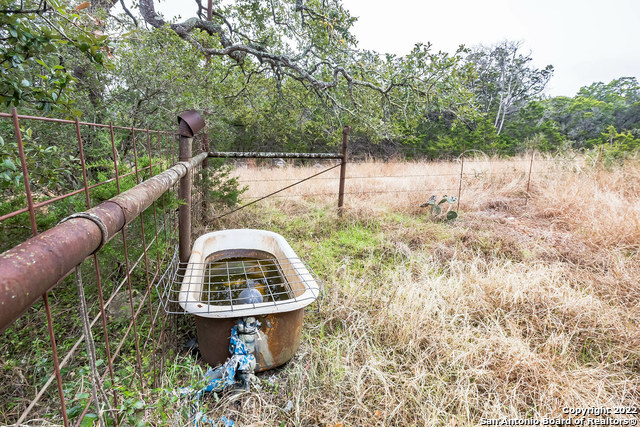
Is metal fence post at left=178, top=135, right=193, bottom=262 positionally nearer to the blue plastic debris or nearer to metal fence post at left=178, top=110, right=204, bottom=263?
metal fence post at left=178, top=110, right=204, bottom=263

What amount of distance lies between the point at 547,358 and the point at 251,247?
2280 mm

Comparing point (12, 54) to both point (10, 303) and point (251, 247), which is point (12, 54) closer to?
point (10, 303)

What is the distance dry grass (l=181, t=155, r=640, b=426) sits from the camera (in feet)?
5.06

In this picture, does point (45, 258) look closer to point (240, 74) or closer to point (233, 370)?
point (233, 370)

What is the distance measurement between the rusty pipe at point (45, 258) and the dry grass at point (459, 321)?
1243 mm

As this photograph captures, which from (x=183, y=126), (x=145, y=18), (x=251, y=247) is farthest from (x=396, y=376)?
(x=145, y=18)

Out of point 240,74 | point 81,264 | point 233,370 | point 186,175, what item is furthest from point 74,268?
point 240,74

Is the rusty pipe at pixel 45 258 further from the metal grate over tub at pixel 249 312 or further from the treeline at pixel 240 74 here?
the metal grate over tub at pixel 249 312

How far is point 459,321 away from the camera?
2.15 meters

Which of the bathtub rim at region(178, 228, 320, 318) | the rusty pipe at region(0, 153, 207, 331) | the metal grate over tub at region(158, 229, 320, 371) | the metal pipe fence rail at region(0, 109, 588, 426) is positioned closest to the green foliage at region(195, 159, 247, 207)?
the metal pipe fence rail at region(0, 109, 588, 426)

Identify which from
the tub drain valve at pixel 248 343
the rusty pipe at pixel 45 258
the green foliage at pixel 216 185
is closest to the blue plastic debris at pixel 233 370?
the tub drain valve at pixel 248 343

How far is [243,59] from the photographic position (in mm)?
3836

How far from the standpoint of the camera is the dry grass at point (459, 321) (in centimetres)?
154

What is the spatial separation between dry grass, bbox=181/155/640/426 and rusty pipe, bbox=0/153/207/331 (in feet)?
4.08
